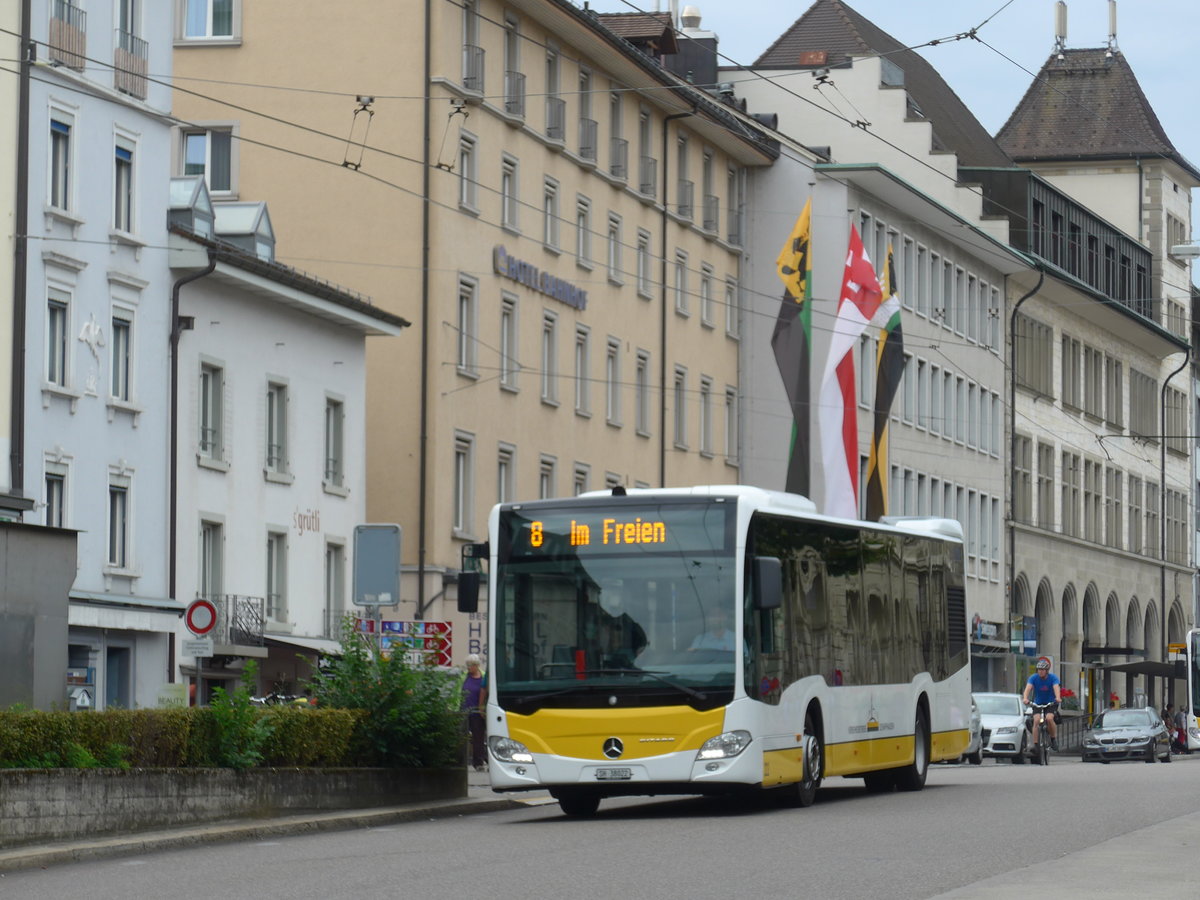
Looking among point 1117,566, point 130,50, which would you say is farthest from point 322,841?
point 1117,566

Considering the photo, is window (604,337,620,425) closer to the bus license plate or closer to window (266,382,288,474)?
window (266,382,288,474)

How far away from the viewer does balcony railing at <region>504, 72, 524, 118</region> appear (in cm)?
4991

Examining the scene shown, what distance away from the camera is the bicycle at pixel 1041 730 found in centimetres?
4672

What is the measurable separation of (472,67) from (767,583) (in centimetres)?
2797

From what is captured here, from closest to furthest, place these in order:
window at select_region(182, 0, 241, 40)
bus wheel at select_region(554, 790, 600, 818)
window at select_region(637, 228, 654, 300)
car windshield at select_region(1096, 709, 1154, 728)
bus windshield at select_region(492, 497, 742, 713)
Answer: bus windshield at select_region(492, 497, 742, 713) → bus wheel at select_region(554, 790, 600, 818) → window at select_region(182, 0, 241, 40) → car windshield at select_region(1096, 709, 1154, 728) → window at select_region(637, 228, 654, 300)

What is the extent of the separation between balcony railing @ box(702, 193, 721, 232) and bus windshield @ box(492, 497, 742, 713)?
39181 millimetres

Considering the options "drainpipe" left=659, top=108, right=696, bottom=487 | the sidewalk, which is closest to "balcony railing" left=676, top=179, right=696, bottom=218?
"drainpipe" left=659, top=108, right=696, bottom=487

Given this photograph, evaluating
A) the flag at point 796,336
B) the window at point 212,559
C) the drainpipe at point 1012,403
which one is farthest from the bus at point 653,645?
the drainpipe at point 1012,403

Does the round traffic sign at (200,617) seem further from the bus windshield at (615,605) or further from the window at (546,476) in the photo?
the window at (546,476)

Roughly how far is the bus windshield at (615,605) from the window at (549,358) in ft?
97.7

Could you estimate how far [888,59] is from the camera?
7588cm

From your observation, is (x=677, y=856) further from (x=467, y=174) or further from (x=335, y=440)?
(x=467, y=174)

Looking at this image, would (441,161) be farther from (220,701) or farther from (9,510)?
(220,701)

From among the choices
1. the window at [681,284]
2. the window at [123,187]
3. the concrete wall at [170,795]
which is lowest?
the concrete wall at [170,795]
